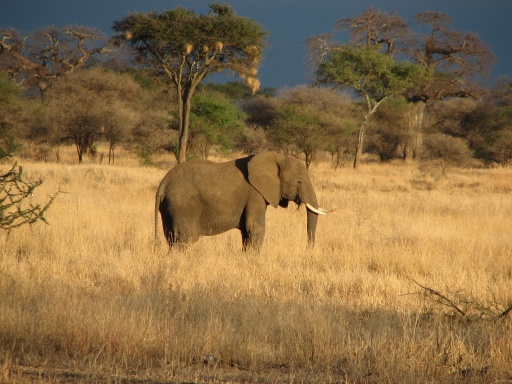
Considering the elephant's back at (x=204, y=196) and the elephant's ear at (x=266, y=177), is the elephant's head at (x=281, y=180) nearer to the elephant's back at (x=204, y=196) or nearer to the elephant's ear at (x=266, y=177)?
the elephant's ear at (x=266, y=177)

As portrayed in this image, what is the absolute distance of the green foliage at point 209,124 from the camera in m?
25.7

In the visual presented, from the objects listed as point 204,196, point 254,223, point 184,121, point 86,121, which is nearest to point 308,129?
point 184,121

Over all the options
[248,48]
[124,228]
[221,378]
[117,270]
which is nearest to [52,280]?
[117,270]

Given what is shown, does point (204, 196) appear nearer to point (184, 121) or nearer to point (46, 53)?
point (184, 121)

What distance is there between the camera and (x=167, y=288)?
236 inches

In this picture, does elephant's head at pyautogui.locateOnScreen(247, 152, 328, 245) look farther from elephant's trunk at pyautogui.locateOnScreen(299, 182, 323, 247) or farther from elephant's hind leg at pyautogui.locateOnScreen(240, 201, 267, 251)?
elephant's hind leg at pyautogui.locateOnScreen(240, 201, 267, 251)

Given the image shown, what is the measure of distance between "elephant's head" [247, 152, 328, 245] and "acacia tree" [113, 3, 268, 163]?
542 inches

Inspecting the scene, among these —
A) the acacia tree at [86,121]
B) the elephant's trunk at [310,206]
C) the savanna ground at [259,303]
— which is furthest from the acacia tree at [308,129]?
the elephant's trunk at [310,206]

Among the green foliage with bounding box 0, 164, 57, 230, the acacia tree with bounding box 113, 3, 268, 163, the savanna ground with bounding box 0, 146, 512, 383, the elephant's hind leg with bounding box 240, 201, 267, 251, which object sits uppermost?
the acacia tree with bounding box 113, 3, 268, 163

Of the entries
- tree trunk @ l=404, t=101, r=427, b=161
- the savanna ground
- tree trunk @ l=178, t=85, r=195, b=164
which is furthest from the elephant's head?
tree trunk @ l=404, t=101, r=427, b=161

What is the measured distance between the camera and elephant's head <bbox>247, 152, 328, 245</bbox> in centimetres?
830

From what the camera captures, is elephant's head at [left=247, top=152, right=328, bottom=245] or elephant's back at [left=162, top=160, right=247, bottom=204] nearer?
elephant's back at [left=162, top=160, right=247, bottom=204]

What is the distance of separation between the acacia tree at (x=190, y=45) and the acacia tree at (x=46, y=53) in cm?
2492

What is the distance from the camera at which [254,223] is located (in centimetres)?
826
